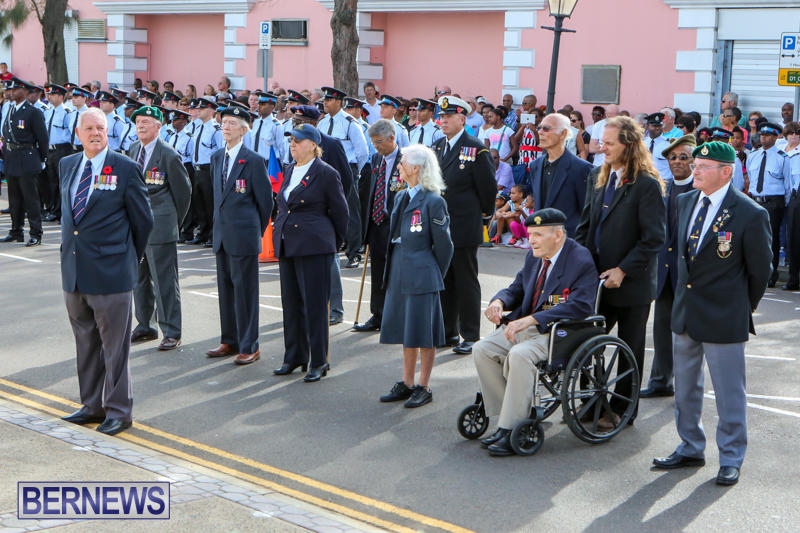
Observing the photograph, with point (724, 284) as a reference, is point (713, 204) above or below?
above

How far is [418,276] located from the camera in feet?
26.7

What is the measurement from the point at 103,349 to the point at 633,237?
12.1 ft

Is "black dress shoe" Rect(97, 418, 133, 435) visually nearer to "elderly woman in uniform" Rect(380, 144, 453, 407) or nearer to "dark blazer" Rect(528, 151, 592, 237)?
"elderly woman in uniform" Rect(380, 144, 453, 407)

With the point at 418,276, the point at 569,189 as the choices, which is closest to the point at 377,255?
the point at 569,189

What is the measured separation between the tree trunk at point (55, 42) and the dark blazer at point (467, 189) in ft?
69.4

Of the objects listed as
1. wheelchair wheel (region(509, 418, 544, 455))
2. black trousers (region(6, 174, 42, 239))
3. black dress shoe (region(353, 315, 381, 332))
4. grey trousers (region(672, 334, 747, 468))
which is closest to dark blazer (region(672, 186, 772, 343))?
grey trousers (region(672, 334, 747, 468))

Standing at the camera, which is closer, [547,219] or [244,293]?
[547,219]

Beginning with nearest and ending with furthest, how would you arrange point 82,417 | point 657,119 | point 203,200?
1. point 82,417
2. point 657,119
3. point 203,200

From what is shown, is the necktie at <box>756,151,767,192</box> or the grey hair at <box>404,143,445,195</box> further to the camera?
the necktie at <box>756,151,767,192</box>

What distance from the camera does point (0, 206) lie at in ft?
68.7

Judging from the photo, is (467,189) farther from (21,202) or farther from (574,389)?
(21,202)

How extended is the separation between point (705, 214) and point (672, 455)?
1.49 metres

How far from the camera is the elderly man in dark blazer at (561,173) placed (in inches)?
347

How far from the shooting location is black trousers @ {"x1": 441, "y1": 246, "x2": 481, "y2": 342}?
395 inches
